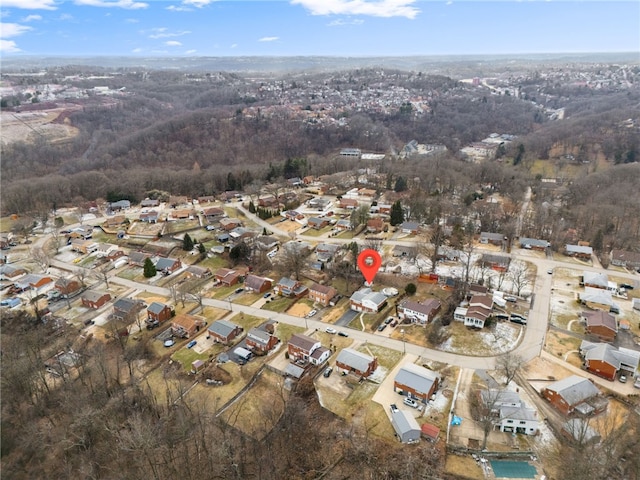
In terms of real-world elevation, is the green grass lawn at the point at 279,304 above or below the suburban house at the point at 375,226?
below

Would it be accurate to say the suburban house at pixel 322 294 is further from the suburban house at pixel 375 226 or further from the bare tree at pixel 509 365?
the suburban house at pixel 375 226

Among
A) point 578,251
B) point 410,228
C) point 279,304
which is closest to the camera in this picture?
point 279,304

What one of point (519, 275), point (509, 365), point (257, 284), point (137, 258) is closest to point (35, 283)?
point (137, 258)

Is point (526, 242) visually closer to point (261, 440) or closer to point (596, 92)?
point (261, 440)

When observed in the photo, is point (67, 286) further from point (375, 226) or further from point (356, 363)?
point (375, 226)

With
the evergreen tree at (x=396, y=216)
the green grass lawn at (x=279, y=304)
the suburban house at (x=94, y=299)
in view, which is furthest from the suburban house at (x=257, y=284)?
the evergreen tree at (x=396, y=216)

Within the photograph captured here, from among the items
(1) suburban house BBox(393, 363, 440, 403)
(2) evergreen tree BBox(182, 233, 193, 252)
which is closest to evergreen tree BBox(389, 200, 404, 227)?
(2) evergreen tree BBox(182, 233, 193, 252)

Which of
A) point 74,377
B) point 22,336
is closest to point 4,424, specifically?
point 74,377
